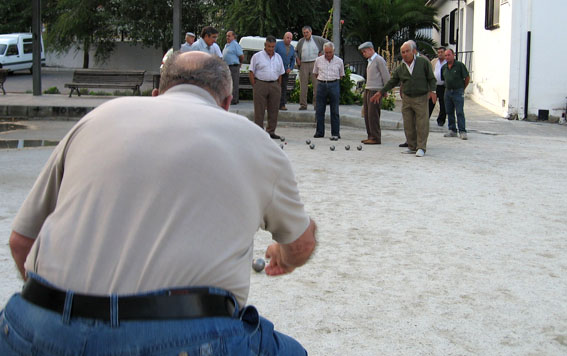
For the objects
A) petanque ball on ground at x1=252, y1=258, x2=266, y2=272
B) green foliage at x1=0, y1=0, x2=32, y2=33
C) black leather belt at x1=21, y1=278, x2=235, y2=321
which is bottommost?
petanque ball on ground at x1=252, y1=258, x2=266, y2=272

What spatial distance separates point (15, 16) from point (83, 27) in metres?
6.87

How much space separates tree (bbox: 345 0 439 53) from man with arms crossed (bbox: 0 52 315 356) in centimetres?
3401

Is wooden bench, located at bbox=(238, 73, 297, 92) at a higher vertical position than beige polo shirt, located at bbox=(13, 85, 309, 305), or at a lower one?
higher

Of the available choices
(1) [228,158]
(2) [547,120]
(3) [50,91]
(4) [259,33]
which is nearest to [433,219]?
(1) [228,158]

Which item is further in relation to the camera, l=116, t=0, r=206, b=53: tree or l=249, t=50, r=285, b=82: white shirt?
l=116, t=0, r=206, b=53: tree

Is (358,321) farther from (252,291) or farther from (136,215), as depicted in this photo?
(136,215)

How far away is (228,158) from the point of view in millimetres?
2086

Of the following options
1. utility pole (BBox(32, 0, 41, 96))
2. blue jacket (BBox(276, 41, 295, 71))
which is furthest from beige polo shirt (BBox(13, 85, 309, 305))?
utility pole (BBox(32, 0, 41, 96))

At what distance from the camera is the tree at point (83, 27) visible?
37406 millimetres

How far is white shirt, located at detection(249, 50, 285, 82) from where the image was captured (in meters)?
13.9

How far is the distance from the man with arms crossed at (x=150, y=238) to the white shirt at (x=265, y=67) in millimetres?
11763

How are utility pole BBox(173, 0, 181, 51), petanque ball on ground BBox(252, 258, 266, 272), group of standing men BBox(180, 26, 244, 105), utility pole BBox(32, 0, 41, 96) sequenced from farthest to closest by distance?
utility pole BBox(32, 0, 41, 96), utility pole BBox(173, 0, 181, 51), group of standing men BBox(180, 26, 244, 105), petanque ball on ground BBox(252, 258, 266, 272)

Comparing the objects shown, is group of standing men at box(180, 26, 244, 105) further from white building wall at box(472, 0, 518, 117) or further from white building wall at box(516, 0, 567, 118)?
white building wall at box(516, 0, 567, 118)

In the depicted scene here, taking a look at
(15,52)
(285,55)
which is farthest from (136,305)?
(15,52)
